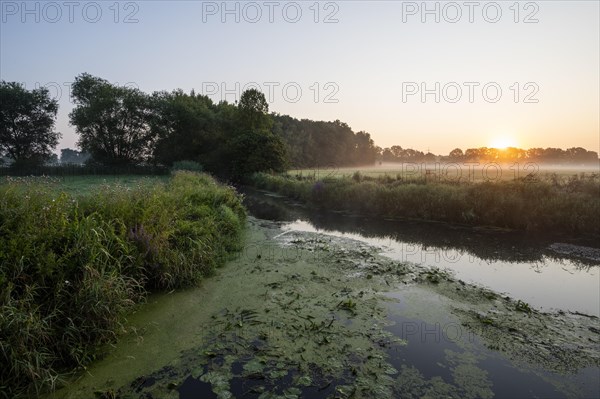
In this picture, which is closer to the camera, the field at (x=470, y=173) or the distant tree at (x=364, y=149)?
the field at (x=470, y=173)

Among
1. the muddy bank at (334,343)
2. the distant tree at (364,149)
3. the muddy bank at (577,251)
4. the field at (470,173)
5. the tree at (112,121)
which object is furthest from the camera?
the distant tree at (364,149)

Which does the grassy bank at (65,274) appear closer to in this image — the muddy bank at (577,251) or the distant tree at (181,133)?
the muddy bank at (577,251)

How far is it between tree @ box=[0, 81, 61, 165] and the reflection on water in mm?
45656

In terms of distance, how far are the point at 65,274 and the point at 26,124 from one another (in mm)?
54765

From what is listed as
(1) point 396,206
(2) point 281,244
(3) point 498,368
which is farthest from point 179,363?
(1) point 396,206

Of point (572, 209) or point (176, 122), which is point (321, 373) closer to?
point (572, 209)

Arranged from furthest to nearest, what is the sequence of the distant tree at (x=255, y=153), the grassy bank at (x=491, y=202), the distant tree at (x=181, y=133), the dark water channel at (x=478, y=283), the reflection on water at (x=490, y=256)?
the distant tree at (x=181, y=133), the distant tree at (x=255, y=153), the grassy bank at (x=491, y=202), the reflection on water at (x=490, y=256), the dark water channel at (x=478, y=283)

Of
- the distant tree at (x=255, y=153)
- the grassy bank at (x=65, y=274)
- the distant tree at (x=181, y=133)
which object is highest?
the distant tree at (x=181, y=133)

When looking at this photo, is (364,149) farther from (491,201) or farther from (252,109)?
(491,201)

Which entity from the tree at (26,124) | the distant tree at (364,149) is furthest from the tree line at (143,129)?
the distant tree at (364,149)

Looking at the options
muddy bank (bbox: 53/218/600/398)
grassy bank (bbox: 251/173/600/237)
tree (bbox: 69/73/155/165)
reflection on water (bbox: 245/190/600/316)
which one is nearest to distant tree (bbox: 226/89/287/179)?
tree (bbox: 69/73/155/165)

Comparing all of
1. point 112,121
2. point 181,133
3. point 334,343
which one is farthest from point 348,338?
point 112,121

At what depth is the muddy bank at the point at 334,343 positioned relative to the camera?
404cm

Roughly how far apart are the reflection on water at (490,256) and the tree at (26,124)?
4566 centimetres
